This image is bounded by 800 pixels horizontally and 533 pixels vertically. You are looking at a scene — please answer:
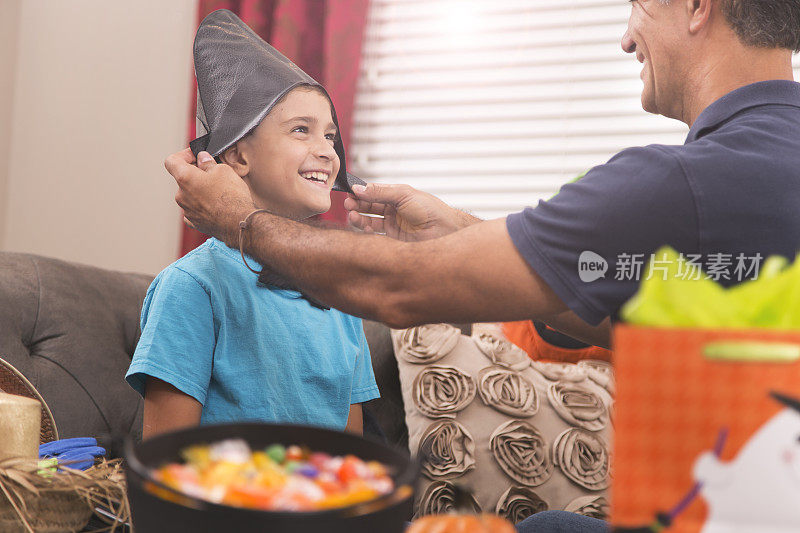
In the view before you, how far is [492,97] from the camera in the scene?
253 cm

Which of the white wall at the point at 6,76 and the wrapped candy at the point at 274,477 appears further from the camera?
the white wall at the point at 6,76

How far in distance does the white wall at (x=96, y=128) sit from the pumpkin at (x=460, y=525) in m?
2.25

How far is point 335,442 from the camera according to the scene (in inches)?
24.6

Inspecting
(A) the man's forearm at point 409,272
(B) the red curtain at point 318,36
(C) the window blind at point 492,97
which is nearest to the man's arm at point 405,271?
(A) the man's forearm at point 409,272

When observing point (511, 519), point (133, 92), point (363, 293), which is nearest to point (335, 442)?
point (363, 293)

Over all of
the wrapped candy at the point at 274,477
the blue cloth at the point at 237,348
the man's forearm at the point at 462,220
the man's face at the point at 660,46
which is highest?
the man's face at the point at 660,46

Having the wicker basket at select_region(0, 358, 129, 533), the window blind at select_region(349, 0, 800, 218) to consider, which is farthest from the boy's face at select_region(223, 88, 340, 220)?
the window blind at select_region(349, 0, 800, 218)

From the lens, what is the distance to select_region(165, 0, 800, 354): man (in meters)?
0.86

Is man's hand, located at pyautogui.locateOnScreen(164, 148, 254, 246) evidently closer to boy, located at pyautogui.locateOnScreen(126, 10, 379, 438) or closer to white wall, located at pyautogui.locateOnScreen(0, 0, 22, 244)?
boy, located at pyautogui.locateOnScreen(126, 10, 379, 438)

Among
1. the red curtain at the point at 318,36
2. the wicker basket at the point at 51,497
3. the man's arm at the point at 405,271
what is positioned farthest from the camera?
the red curtain at the point at 318,36

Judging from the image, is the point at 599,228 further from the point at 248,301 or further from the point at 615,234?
the point at 248,301

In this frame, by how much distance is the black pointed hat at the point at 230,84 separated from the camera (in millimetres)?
1210

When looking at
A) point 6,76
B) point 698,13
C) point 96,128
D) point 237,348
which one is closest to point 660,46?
point 698,13

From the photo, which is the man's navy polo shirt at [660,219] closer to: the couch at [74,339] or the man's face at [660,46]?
the man's face at [660,46]
